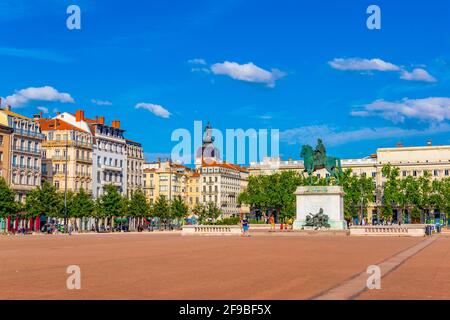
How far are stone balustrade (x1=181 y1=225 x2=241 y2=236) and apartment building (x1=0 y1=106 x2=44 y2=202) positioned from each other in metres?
45.3

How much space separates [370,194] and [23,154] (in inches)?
2663

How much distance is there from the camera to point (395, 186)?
410 ft

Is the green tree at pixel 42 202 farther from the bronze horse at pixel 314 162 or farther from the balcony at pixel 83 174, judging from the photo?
the bronze horse at pixel 314 162

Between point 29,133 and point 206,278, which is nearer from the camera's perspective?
point 206,278

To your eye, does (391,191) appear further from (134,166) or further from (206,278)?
(206,278)

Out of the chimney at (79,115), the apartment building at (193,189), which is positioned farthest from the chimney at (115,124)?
the apartment building at (193,189)

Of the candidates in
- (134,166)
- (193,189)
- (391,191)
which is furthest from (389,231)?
(193,189)

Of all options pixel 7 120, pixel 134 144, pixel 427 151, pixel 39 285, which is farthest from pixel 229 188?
pixel 39 285

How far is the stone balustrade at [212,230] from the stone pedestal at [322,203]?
669cm

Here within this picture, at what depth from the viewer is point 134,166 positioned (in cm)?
13988

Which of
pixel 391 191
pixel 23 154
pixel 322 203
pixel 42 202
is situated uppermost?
pixel 23 154
